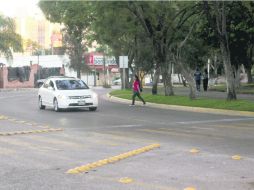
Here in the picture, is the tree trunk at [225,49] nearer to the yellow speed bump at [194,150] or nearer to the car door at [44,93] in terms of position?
the car door at [44,93]

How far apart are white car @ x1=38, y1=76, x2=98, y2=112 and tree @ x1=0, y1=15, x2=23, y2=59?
120ft

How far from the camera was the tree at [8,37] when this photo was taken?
60688 millimetres

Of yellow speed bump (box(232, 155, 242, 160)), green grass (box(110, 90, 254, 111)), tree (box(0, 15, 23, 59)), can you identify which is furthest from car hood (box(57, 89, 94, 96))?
tree (box(0, 15, 23, 59))

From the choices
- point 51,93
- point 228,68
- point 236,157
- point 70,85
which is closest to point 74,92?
point 70,85

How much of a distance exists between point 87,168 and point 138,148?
2.63 m

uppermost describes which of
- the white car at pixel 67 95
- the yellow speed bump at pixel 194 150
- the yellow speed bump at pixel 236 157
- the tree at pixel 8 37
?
the tree at pixel 8 37

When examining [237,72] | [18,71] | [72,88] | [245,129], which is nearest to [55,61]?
[18,71]

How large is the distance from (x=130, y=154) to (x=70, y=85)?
572 inches

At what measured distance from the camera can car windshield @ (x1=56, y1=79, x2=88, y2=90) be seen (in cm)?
2478

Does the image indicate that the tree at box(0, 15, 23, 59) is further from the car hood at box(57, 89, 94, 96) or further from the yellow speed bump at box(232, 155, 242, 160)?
the yellow speed bump at box(232, 155, 242, 160)

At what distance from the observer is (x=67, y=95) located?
939 inches

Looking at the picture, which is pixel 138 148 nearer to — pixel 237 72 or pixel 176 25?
pixel 176 25

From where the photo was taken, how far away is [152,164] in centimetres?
965

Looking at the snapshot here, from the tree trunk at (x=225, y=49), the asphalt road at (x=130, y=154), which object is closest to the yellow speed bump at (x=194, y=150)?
the asphalt road at (x=130, y=154)
